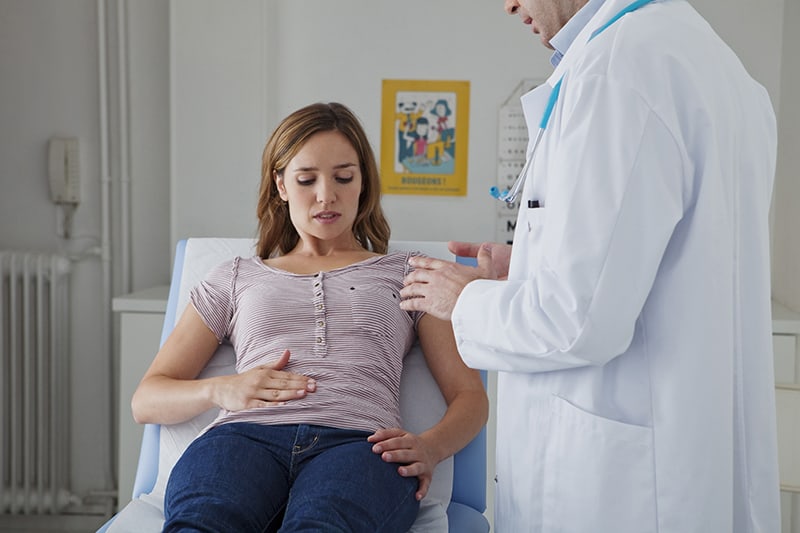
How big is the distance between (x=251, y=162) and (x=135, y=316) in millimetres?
595

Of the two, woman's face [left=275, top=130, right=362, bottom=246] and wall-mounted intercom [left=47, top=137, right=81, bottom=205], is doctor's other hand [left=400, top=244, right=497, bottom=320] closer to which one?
woman's face [left=275, top=130, right=362, bottom=246]

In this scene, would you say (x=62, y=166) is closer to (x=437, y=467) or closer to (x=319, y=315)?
(x=319, y=315)

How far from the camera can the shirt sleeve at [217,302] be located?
1653mm

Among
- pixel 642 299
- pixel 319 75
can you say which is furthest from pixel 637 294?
pixel 319 75

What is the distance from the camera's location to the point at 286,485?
1.34 m

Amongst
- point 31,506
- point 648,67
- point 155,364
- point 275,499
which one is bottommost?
point 31,506

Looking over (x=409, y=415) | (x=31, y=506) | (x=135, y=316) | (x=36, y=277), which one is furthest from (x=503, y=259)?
(x=31, y=506)

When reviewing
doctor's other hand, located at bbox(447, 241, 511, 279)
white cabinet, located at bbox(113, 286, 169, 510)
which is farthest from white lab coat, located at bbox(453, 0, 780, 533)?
white cabinet, located at bbox(113, 286, 169, 510)

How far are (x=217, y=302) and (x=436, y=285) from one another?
0.64 meters

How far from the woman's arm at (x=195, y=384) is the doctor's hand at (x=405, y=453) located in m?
0.16

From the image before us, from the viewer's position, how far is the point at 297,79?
2.63m

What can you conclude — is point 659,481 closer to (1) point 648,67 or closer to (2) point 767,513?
(2) point 767,513

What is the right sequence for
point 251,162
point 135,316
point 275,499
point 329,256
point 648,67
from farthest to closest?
point 251,162 < point 135,316 < point 329,256 < point 275,499 < point 648,67

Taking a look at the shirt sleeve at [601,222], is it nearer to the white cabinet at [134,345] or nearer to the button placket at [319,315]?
the button placket at [319,315]
